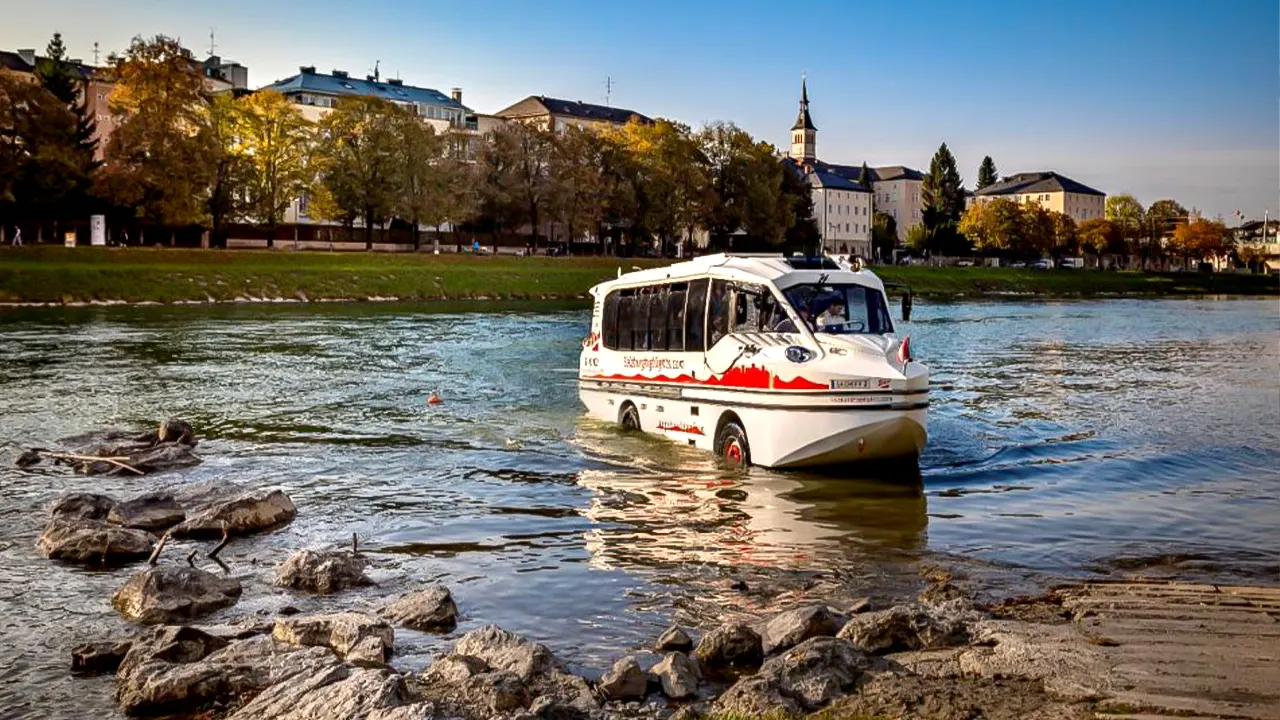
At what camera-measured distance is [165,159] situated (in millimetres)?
89250

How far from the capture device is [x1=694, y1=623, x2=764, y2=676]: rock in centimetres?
1070

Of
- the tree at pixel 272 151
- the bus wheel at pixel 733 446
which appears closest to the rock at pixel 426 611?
the bus wheel at pixel 733 446

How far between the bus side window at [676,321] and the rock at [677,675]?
14.1 metres

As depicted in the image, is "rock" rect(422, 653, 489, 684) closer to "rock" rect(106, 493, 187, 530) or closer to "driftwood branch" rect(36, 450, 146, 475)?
"rock" rect(106, 493, 187, 530)

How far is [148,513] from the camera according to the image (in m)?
17.1

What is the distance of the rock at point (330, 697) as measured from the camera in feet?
29.5

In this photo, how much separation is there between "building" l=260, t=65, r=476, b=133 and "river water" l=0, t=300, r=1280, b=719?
121 metres

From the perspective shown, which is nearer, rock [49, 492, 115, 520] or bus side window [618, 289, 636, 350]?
rock [49, 492, 115, 520]

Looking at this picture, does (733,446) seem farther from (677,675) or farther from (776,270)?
(677,675)

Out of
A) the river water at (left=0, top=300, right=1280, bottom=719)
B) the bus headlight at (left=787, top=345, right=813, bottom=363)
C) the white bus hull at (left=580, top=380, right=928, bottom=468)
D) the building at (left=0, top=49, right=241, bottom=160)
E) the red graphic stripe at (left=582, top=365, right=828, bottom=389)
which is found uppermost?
the building at (left=0, top=49, right=241, bottom=160)

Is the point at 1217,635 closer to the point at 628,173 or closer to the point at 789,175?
the point at 628,173

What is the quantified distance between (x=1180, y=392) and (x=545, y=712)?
109 ft

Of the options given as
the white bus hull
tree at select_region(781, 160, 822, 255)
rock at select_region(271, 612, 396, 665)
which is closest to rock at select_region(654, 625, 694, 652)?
rock at select_region(271, 612, 396, 665)

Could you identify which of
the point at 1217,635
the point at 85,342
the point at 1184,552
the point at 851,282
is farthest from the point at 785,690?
the point at 85,342
